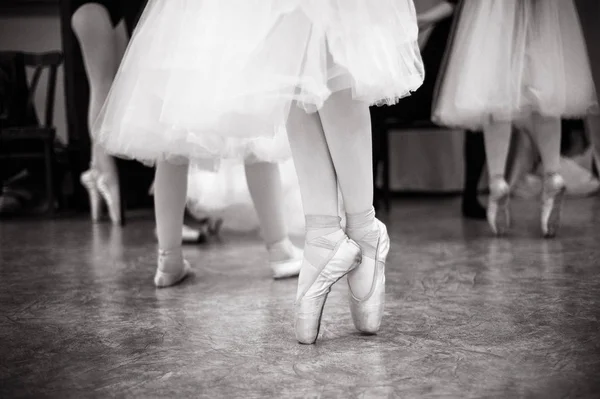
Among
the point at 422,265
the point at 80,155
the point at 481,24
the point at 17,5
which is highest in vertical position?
the point at 17,5

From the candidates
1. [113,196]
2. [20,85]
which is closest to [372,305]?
[113,196]

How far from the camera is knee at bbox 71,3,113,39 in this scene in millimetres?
2811

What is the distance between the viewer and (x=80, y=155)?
161 inches

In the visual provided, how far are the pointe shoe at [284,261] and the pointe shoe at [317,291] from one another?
641mm

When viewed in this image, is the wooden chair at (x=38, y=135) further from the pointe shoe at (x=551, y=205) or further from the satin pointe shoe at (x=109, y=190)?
the pointe shoe at (x=551, y=205)

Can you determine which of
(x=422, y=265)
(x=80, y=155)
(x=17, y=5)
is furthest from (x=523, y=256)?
(x=17, y=5)

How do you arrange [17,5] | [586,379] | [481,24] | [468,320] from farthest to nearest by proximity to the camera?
[17,5]
[481,24]
[468,320]
[586,379]

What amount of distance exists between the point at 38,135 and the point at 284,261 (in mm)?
2393

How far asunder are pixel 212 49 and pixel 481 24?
1.47 meters

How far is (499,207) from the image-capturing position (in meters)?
2.62

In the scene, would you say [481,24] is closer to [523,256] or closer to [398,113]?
[523,256]

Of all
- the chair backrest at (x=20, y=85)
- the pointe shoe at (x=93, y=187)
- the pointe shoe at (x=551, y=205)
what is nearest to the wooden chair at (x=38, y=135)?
the chair backrest at (x=20, y=85)

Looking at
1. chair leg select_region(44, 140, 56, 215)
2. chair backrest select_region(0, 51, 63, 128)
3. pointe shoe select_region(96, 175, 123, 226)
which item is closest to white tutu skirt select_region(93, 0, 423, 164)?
pointe shoe select_region(96, 175, 123, 226)

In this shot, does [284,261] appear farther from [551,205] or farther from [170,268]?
→ [551,205]
